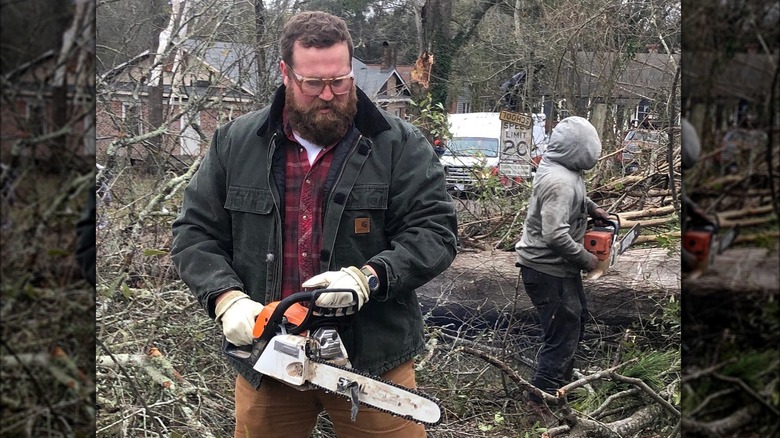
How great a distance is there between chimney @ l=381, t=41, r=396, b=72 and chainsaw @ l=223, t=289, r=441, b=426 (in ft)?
7.51

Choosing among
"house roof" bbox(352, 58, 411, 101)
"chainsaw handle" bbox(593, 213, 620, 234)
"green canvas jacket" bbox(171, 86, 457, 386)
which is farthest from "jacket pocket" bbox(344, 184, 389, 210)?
"chainsaw handle" bbox(593, 213, 620, 234)

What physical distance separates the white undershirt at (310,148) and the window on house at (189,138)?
7.28 ft

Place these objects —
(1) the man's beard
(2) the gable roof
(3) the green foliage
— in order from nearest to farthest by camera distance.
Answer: (1) the man's beard < (2) the gable roof < (3) the green foliage

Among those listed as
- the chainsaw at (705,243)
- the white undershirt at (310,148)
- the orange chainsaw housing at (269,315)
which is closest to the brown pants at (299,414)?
the orange chainsaw housing at (269,315)

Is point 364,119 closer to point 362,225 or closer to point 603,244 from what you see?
point 362,225

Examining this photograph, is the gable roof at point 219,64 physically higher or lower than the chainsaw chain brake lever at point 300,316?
higher

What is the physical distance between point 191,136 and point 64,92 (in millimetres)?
3225

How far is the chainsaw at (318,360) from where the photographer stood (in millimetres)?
1668

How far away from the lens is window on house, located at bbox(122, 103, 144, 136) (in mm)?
3691

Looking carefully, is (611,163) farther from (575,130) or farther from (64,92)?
(64,92)

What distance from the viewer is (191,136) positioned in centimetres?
409

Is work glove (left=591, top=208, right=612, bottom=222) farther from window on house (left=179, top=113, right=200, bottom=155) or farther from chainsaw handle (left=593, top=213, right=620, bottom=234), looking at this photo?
window on house (left=179, top=113, right=200, bottom=155)

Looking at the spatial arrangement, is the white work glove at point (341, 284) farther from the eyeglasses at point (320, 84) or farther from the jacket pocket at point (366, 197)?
the eyeglasses at point (320, 84)

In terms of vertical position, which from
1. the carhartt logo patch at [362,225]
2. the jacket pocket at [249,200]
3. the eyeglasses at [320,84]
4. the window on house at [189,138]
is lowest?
the carhartt logo patch at [362,225]
